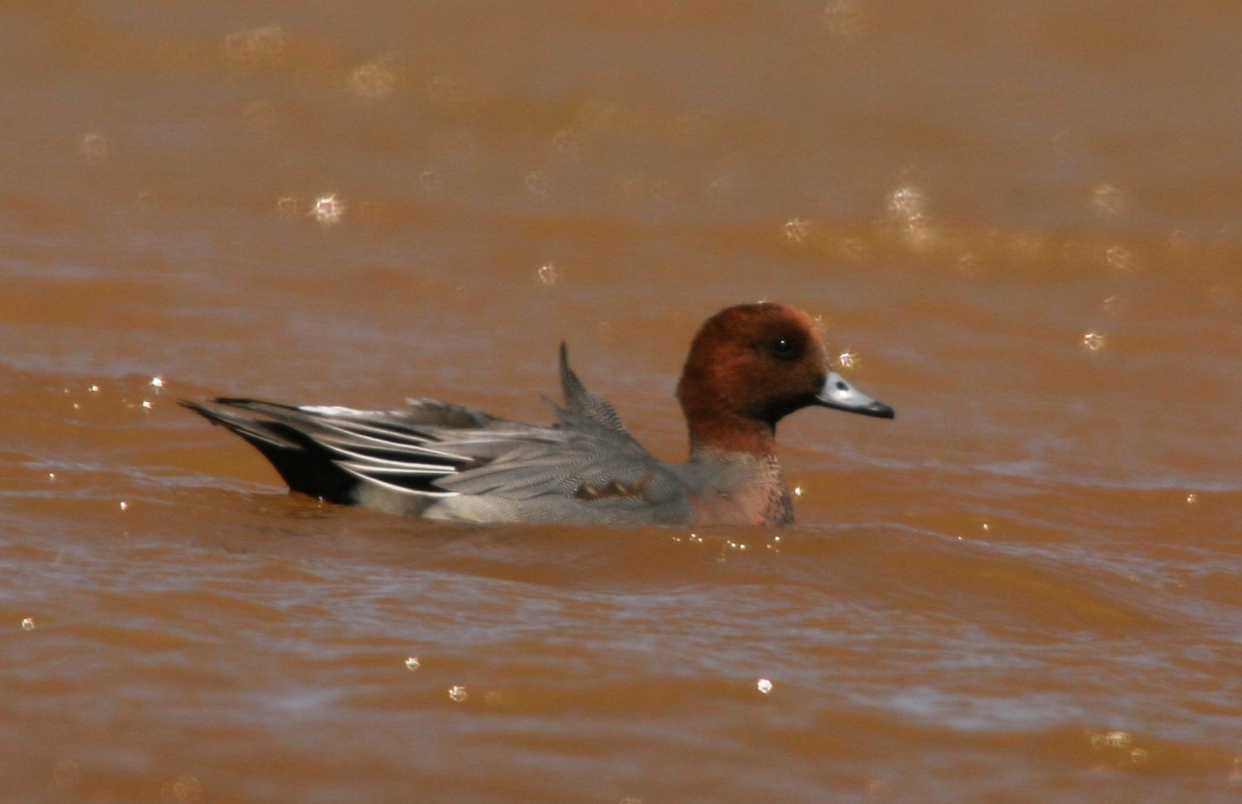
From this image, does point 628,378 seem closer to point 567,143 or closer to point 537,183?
point 537,183

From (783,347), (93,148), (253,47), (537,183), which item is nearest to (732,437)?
(783,347)

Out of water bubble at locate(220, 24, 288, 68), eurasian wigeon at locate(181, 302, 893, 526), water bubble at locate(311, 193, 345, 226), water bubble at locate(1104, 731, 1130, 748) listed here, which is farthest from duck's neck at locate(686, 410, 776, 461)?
water bubble at locate(220, 24, 288, 68)

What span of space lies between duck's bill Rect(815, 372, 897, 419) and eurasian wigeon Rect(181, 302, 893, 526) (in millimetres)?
29

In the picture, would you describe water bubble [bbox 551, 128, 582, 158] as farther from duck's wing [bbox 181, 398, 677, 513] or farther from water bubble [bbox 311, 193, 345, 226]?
duck's wing [bbox 181, 398, 677, 513]

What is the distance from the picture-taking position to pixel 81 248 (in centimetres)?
977

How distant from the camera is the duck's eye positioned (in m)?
6.98

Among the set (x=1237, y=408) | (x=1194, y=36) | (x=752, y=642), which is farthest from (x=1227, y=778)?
(x=1194, y=36)

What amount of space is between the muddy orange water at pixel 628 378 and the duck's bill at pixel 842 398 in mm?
442

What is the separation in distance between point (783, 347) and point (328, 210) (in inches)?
169

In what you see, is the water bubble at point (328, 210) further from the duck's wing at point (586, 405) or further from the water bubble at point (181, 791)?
the water bubble at point (181, 791)

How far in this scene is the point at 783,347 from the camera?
22.9 ft

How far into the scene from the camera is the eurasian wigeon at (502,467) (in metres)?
6.30

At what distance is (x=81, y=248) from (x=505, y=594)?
5224mm

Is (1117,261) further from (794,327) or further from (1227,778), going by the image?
(1227,778)
